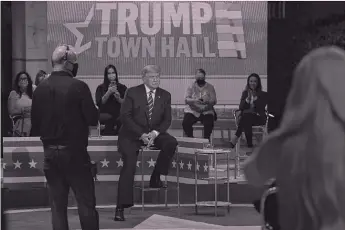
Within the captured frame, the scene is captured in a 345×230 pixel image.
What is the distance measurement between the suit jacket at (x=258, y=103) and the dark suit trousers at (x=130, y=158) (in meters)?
0.63

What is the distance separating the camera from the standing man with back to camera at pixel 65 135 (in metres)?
4.46

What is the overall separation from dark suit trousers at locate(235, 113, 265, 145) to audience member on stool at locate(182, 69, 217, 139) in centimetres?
22

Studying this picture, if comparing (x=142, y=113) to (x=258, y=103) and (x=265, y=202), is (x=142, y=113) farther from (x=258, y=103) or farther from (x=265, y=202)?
(x=265, y=202)

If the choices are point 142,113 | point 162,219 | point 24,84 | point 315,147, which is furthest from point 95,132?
point 315,147

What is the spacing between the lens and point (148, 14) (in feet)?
17.8

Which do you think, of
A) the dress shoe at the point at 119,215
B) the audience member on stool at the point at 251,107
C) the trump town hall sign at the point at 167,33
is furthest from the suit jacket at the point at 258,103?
the dress shoe at the point at 119,215

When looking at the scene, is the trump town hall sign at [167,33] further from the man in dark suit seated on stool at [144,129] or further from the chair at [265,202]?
the chair at [265,202]

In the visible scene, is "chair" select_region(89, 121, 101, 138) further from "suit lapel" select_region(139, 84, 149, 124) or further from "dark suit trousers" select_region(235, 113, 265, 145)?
"dark suit trousers" select_region(235, 113, 265, 145)

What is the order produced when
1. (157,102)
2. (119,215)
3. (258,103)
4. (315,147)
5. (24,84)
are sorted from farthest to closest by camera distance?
(119,215), (157,102), (258,103), (24,84), (315,147)

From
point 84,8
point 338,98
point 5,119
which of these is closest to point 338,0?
point 84,8

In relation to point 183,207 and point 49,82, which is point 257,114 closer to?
point 183,207

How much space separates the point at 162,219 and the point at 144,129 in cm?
69

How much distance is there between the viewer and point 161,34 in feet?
18.1

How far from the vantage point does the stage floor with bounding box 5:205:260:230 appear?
5.66 meters
